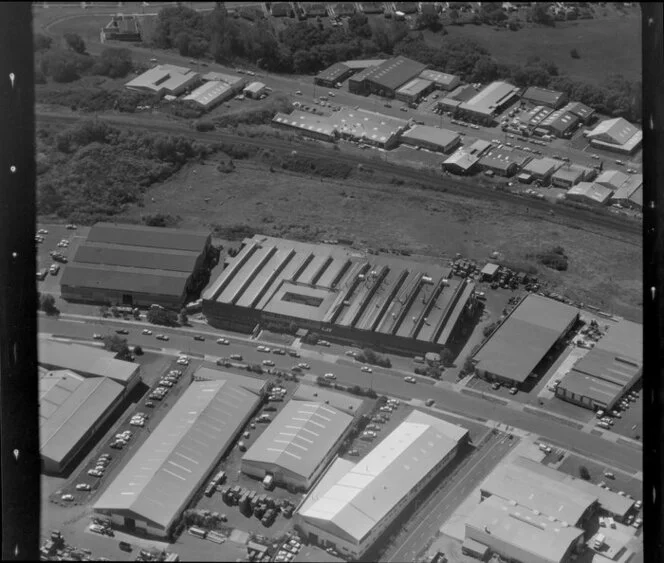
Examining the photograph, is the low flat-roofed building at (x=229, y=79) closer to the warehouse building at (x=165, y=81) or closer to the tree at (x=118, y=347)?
the warehouse building at (x=165, y=81)

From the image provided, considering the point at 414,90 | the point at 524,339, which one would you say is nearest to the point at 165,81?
the point at 414,90

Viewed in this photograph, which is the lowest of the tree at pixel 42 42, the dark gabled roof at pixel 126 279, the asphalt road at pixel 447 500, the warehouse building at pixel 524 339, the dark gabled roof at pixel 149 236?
the asphalt road at pixel 447 500

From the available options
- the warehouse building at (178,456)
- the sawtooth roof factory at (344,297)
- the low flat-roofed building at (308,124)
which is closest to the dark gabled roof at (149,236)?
the sawtooth roof factory at (344,297)

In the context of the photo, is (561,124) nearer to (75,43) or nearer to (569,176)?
(569,176)

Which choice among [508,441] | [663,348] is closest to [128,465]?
[508,441]

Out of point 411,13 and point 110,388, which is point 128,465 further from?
point 411,13
